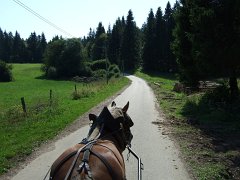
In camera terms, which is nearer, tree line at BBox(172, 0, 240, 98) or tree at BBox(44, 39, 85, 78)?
tree line at BBox(172, 0, 240, 98)

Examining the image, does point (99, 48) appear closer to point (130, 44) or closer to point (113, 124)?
point (130, 44)

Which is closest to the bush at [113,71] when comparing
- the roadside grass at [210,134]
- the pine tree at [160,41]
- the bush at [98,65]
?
the bush at [98,65]

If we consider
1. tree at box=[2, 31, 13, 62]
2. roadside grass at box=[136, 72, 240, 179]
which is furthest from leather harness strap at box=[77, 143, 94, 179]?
tree at box=[2, 31, 13, 62]

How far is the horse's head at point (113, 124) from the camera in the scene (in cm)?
466

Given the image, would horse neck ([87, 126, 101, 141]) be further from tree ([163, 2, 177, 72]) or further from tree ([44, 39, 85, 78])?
tree ([44, 39, 85, 78])

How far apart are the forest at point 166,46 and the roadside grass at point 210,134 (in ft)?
6.05

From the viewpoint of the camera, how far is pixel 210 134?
41.3 ft

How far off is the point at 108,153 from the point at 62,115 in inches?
563

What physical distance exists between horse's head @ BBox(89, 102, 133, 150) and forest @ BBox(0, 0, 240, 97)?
497 inches

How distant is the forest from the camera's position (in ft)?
55.6

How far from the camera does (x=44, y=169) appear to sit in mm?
8461

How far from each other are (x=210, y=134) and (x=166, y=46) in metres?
65.9

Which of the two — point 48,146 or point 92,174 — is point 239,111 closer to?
point 48,146

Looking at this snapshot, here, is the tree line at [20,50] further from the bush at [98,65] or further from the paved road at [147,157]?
the paved road at [147,157]
